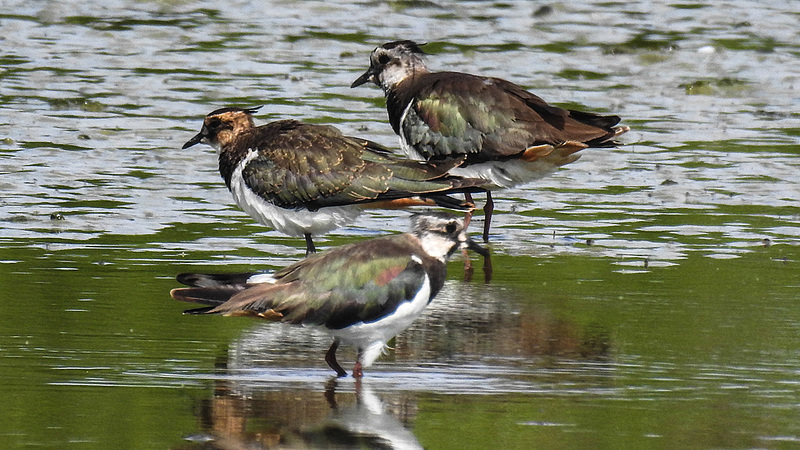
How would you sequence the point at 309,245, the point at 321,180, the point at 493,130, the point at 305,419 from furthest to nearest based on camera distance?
the point at 493,130
the point at 309,245
the point at 321,180
the point at 305,419

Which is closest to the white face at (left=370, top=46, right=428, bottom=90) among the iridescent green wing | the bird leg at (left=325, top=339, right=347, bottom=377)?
the iridescent green wing

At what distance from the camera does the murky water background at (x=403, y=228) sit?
21.9ft

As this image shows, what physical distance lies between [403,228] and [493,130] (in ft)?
3.31

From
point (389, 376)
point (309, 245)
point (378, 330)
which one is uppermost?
point (378, 330)

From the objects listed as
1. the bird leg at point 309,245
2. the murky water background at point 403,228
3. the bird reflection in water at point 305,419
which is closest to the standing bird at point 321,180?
the bird leg at point 309,245

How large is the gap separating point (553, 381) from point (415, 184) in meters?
2.97

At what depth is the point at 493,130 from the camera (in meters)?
11.6

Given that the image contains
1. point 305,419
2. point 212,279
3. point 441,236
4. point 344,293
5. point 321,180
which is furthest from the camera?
point 321,180

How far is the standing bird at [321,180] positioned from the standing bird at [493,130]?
1.22 m

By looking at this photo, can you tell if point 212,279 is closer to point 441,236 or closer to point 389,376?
point 389,376

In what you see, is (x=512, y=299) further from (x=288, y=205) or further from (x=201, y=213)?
(x=201, y=213)

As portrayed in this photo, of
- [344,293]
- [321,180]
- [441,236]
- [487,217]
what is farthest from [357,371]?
[487,217]

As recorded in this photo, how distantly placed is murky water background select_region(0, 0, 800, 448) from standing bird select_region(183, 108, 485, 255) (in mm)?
377

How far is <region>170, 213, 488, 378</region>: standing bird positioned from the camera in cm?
730
